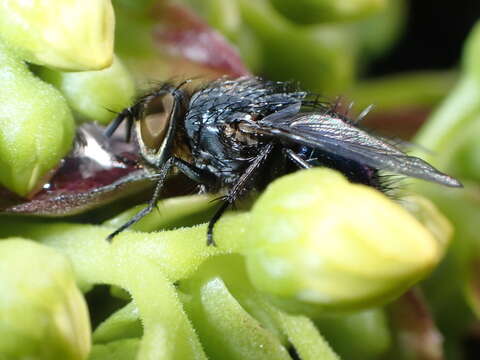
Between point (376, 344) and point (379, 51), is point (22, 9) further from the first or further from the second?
point (379, 51)

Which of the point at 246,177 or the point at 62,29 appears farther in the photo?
the point at 246,177

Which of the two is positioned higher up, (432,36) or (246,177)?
(246,177)

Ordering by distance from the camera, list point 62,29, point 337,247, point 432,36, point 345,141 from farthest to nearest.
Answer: point 432,36
point 345,141
point 62,29
point 337,247

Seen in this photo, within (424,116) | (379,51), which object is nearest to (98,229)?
(424,116)

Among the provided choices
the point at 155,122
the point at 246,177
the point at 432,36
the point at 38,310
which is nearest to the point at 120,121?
the point at 155,122

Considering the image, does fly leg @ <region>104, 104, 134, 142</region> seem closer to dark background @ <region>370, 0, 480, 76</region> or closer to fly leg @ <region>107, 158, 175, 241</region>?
fly leg @ <region>107, 158, 175, 241</region>

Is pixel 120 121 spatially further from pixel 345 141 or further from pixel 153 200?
pixel 345 141

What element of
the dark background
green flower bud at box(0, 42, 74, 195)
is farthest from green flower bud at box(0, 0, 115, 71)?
the dark background

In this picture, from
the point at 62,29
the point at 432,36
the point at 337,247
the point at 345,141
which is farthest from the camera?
the point at 432,36
